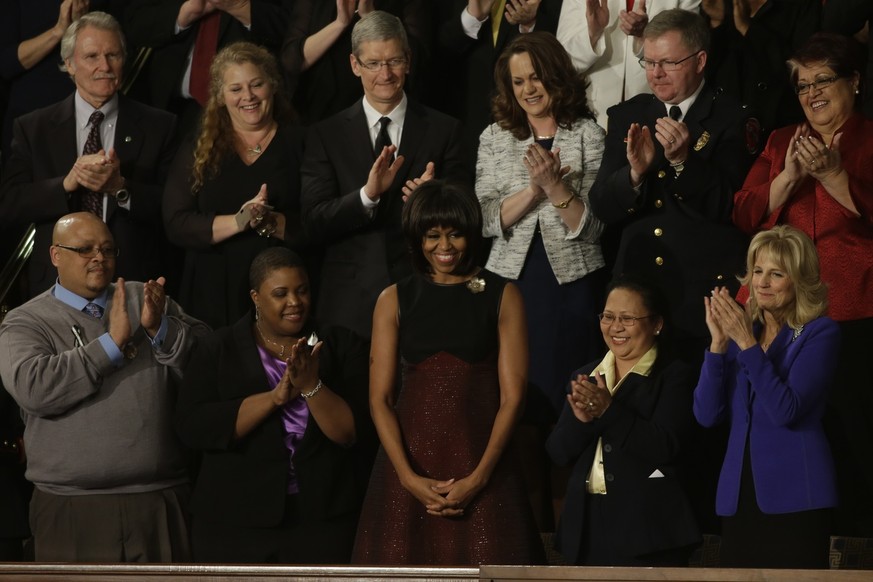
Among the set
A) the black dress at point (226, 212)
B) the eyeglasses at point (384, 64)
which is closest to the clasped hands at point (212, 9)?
the black dress at point (226, 212)

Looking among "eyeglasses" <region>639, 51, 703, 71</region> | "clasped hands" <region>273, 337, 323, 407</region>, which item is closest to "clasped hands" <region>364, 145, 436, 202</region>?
"clasped hands" <region>273, 337, 323, 407</region>

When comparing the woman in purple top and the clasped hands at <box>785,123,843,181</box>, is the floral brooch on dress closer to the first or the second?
the woman in purple top

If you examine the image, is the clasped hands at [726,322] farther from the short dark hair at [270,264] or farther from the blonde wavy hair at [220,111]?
the blonde wavy hair at [220,111]

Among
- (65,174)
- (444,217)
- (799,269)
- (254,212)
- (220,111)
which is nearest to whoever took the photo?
(799,269)

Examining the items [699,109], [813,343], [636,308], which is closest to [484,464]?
[636,308]

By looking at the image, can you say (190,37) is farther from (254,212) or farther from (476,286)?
(476,286)

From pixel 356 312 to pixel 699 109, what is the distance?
4.13 ft

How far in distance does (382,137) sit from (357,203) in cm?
31

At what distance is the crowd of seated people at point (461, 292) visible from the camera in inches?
166

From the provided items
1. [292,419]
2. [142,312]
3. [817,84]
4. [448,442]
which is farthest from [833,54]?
[142,312]

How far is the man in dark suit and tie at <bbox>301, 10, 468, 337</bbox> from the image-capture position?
16.1ft

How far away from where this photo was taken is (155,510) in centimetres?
454

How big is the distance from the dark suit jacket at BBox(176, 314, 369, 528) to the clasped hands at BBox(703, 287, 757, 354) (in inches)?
41.5

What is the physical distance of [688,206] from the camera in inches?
183
